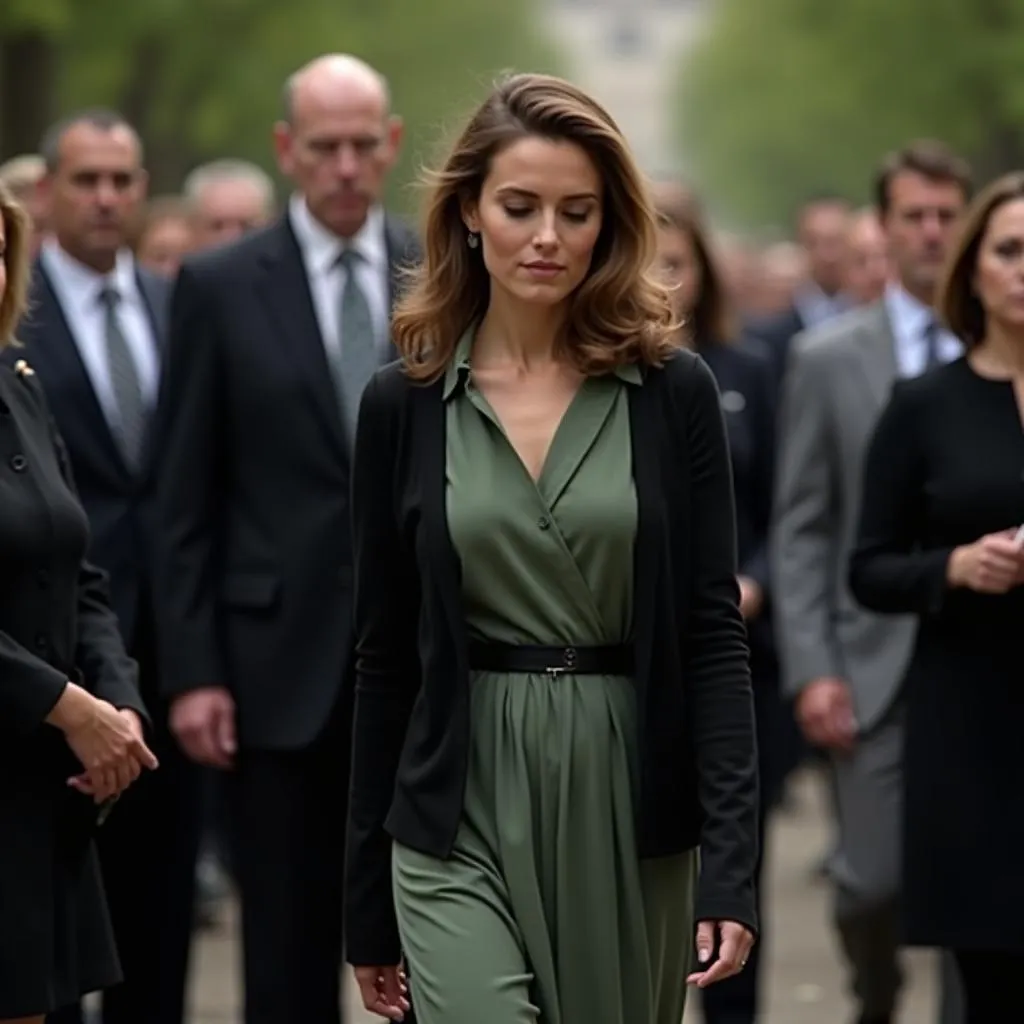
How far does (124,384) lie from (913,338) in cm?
218

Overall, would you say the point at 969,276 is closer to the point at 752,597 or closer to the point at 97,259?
the point at 752,597

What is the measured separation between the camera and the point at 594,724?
5.99m

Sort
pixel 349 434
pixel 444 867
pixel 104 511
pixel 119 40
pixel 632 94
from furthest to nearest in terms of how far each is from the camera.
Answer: pixel 632 94 < pixel 119 40 < pixel 104 511 < pixel 349 434 < pixel 444 867

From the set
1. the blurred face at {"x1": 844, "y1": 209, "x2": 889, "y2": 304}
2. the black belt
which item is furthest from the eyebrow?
the blurred face at {"x1": 844, "y1": 209, "x2": 889, "y2": 304}

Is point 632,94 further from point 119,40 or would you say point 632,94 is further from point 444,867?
point 444,867

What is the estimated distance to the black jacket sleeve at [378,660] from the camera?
613cm

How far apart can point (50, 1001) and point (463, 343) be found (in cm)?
156

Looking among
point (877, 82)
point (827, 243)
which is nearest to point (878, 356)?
point (827, 243)

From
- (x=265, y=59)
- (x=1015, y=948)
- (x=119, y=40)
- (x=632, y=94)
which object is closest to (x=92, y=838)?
(x=1015, y=948)

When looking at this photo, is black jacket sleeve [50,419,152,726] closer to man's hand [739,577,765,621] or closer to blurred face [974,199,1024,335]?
blurred face [974,199,1024,335]

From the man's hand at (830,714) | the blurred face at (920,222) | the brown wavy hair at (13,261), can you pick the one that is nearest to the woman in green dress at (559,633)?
the brown wavy hair at (13,261)

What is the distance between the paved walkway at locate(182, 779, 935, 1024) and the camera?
36.4 feet

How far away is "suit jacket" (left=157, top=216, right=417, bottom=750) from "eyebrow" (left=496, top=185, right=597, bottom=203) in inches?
97.4

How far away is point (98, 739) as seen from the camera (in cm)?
680
